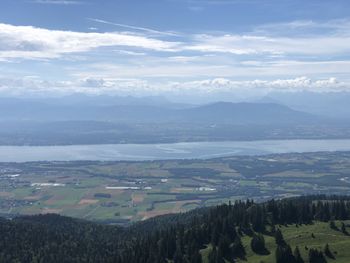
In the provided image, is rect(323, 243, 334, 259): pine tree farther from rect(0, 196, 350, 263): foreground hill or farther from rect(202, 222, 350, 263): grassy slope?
rect(202, 222, 350, 263): grassy slope

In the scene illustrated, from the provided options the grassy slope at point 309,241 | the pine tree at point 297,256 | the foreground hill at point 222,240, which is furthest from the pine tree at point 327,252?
the pine tree at point 297,256

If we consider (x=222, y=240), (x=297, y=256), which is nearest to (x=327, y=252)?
(x=297, y=256)

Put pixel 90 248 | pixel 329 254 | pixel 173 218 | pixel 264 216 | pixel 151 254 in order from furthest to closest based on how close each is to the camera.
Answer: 1. pixel 173 218
2. pixel 90 248
3. pixel 264 216
4. pixel 151 254
5. pixel 329 254

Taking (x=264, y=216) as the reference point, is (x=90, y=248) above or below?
below

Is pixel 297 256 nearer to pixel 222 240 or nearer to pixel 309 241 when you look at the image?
pixel 309 241

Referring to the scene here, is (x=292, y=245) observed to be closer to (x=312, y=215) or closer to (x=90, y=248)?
(x=312, y=215)

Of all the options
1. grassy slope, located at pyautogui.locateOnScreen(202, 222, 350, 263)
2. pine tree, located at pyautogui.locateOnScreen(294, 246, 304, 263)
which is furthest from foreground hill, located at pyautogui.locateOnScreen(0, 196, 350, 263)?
pine tree, located at pyautogui.locateOnScreen(294, 246, 304, 263)

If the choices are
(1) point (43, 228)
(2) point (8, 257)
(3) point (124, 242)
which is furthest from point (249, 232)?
(1) point (43, 228)
